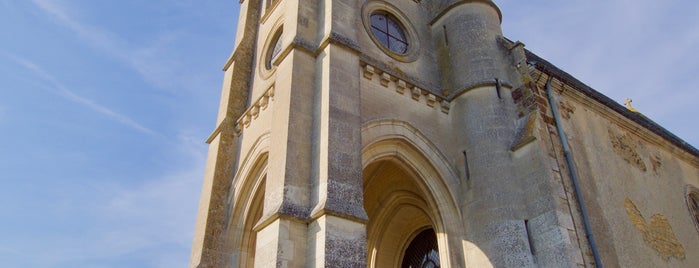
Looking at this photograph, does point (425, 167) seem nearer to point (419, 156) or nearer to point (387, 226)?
point (419, 156)

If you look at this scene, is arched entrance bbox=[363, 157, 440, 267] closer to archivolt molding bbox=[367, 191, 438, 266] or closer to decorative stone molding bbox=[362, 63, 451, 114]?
archivolt molding bbox=[367, 191, 438, 266]

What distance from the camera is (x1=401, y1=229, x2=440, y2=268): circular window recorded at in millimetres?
12539

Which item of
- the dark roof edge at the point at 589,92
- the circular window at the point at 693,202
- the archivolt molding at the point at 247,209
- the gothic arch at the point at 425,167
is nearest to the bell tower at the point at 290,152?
the archivolt molding at the point at 247,209

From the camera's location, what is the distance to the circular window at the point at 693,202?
14261 mm

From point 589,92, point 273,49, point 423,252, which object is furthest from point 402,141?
point 589,92

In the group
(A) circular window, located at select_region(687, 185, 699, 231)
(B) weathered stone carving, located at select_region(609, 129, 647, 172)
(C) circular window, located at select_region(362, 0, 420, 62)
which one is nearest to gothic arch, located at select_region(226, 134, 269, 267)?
(C) circular window, located at select_region(362, 0, 420, 62)

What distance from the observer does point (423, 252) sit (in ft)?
42.3

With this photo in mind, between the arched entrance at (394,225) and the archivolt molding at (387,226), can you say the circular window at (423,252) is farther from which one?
the archivolt molding at (387,226)

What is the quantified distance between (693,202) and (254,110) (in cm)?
1228

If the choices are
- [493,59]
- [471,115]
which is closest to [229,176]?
[471,115]

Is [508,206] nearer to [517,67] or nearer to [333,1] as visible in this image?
[517,67]

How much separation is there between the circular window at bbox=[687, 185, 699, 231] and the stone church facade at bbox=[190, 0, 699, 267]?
115 millimetres

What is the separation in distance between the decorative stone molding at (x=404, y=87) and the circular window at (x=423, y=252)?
3251mm

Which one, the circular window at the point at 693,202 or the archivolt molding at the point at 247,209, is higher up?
the circular window at the point at 693,202
